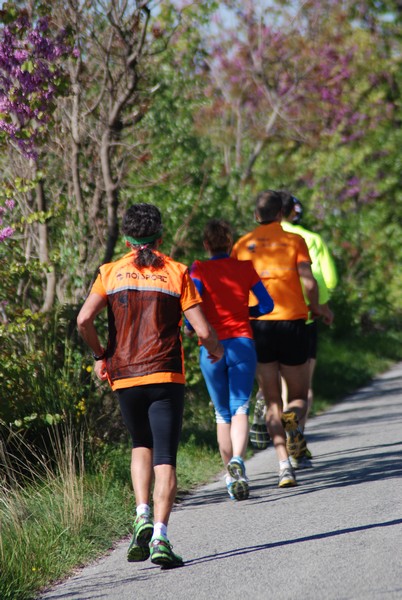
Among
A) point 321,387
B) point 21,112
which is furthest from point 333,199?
point 21,112

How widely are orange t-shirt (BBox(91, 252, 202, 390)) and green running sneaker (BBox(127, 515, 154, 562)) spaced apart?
26.1 inches

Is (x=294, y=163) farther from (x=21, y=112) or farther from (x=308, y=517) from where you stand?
(x=308, y=517)

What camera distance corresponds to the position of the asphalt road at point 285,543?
16.7ft

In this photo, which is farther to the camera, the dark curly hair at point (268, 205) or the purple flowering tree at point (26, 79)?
the dark curly hair at point (268, 205)

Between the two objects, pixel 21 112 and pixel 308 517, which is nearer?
pixel 308 517

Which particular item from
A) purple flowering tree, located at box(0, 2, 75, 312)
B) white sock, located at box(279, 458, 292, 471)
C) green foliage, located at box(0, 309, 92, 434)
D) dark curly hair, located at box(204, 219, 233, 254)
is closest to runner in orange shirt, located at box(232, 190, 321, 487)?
white sock, located at box(279, 458, 292, 471)

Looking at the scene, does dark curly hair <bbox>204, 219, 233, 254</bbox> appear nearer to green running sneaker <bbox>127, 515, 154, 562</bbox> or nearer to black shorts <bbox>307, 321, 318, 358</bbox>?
black shorts <bbox>307, 321, 318, 358</bbox>

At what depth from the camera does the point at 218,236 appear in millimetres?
7758

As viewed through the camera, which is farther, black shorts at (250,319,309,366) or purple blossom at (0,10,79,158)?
black shorts at (250,319,309,366)

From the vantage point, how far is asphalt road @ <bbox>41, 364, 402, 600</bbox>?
5090 mm

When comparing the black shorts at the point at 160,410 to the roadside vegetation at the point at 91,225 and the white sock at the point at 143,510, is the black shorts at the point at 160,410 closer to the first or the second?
the white sock at the point at 143,510

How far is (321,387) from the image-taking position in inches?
577

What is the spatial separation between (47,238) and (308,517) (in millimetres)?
3889

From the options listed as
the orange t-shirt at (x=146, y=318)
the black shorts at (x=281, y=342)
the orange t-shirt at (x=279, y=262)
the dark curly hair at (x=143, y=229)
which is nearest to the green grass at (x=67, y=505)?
the orange t-shirt at (x=146, y=318)
